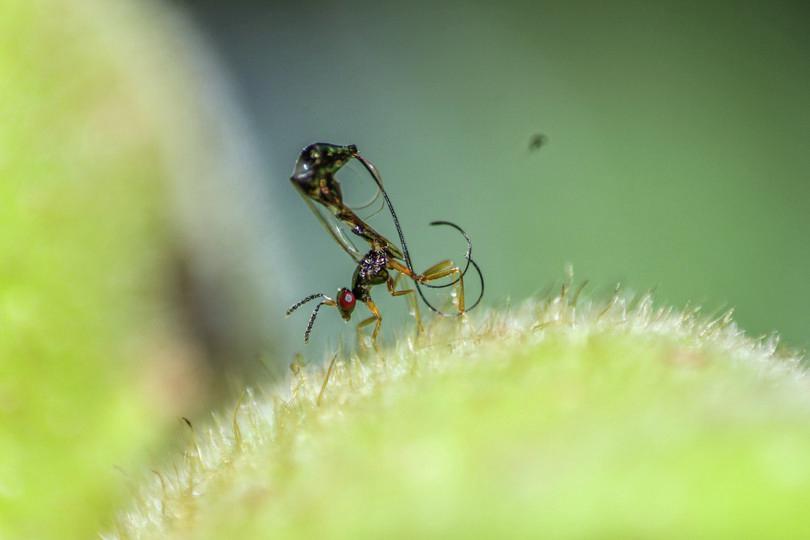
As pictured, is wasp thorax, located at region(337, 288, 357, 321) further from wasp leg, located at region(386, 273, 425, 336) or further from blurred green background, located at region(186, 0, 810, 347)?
blurred green background, located at region(186, 0, 810, 347)

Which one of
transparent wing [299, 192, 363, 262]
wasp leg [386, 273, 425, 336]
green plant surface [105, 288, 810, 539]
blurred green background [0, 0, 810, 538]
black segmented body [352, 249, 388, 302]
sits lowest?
green plant surface [105, 288, 810, 539]

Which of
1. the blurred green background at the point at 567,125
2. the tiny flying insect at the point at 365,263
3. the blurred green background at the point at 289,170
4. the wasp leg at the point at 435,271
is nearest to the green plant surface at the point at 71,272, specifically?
the blurred green background at the point at 289,170

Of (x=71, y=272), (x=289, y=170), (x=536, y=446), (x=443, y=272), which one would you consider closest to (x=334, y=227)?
(x=443, y=272)

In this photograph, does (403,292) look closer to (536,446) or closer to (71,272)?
(71,272)

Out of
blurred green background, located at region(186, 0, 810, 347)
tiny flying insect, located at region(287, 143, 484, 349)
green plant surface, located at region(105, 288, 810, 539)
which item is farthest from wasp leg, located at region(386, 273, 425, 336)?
blurred green background, located at region(186, 0, 810, 347)

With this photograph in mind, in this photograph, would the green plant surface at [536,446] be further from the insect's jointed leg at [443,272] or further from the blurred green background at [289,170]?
the insect's jointed leg at [443,272]

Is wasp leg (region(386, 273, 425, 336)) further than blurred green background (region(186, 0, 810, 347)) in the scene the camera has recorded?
No

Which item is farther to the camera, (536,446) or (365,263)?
(365,263)
